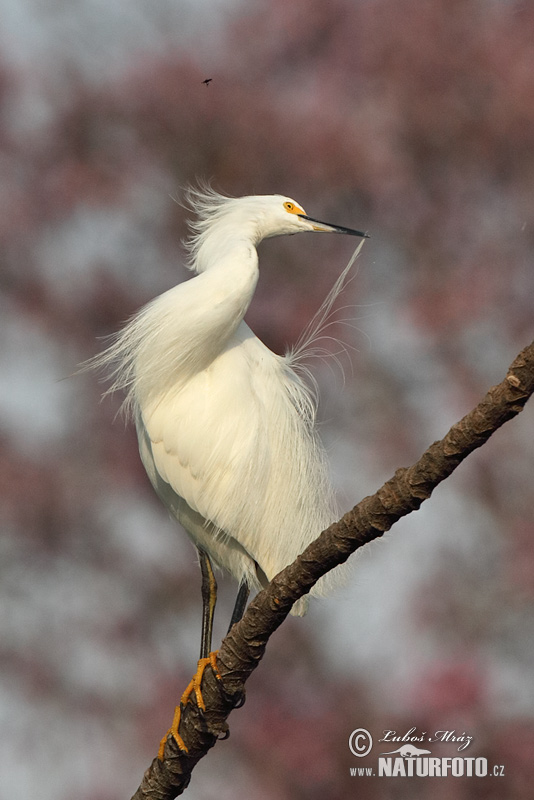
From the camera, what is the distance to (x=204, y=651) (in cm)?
284

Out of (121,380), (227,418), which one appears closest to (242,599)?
(227,418)

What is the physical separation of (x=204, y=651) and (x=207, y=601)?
0.16 metres

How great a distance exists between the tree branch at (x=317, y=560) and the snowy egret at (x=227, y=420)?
1.45 feet

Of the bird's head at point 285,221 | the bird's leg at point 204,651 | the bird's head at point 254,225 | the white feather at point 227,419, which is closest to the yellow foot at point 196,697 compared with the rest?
the bird's leg at point 204,651

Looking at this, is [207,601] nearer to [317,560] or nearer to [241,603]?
[241,603]

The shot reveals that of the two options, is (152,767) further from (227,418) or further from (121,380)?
(121,380)

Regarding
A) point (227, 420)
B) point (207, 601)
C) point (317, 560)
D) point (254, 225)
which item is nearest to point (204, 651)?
point (207, 601)

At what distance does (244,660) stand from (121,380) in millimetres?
1158

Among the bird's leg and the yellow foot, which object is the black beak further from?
the yellow foot

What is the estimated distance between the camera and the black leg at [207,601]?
113 inches

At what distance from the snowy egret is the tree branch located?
44 cm

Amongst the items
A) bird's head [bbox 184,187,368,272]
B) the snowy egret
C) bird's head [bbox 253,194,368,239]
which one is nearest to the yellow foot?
the snowy egret

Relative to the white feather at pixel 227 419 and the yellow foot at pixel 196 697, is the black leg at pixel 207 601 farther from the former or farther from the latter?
the yellow foot at pixel 196 697

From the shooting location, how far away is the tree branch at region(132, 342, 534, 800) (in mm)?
1559
